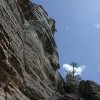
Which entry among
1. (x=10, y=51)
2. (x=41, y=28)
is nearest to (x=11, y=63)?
(x=10, y=51)

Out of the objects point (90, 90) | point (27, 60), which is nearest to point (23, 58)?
point (27, 60)

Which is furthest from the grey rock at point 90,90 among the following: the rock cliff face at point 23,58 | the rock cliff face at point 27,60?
the rock cliff face at point 23,58

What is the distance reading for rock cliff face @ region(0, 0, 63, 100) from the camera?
29500 millimetres

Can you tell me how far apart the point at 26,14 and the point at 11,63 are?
23.2 meters

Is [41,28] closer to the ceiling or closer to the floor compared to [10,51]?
closer to the ceiling

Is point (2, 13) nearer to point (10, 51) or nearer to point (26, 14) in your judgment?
point (10, 51)

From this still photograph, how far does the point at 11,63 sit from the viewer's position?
30.7 meters

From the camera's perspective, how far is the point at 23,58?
3709cm

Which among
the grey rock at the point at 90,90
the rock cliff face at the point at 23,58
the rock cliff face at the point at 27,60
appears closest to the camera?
the rock cliff face at the point at 23,58

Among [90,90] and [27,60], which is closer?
[27,60]

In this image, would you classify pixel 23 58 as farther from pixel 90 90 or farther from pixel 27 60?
pixel 90 90

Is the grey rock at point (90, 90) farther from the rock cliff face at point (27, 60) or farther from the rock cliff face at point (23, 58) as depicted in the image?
the rock cliff face at point (23, 58)

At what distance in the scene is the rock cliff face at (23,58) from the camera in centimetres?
2950

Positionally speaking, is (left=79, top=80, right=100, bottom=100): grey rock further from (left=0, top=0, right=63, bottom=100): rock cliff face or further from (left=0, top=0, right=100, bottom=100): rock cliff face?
(left=0, top=0, right=63, bottom=100): rock cliff face
